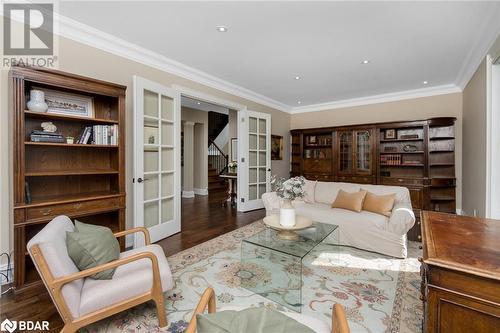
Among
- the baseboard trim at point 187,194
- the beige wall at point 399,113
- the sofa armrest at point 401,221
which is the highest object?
the beige wall at point 399,113

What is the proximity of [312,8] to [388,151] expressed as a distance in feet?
12.8

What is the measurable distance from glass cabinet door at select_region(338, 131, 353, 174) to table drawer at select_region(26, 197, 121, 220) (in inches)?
184

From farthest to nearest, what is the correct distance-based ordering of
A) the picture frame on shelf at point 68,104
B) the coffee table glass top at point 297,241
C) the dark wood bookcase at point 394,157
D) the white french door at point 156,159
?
the dark wood bookcase at point 394,157 < the white french door at point 156,159 < the picture frame on shelf at point 68,104 < the coffee table glass top at point 297,241

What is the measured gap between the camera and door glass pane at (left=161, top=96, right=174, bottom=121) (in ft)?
11.3

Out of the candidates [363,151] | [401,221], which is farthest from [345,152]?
[401,221]

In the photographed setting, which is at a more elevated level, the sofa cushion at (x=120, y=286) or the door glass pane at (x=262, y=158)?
the door glass pane at (x=262, y=158)

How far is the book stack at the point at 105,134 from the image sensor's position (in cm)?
269

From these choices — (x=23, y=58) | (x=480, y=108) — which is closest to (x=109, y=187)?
(x=23, y=58)

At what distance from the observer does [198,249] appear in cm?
307

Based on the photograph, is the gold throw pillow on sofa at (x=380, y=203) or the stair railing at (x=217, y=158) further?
the stair railing at (x=217, y=158)

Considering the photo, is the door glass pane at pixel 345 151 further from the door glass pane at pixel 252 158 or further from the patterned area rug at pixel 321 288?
the patterned area rug at pixel 321 288

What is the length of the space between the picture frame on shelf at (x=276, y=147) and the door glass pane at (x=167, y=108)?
300 cm

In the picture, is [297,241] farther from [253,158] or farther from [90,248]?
[253,158]

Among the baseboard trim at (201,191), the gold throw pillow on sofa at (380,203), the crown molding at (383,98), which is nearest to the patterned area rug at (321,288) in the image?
the gold throw pillow on sofa at (380,203)
